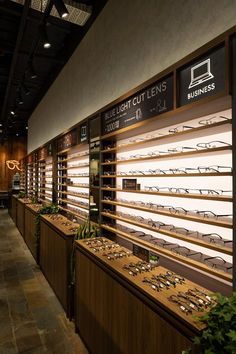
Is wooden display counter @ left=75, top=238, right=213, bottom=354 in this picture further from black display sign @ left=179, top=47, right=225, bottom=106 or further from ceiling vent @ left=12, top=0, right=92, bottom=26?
ceiling vent @ left=12, top=0, right=92, bottom=26

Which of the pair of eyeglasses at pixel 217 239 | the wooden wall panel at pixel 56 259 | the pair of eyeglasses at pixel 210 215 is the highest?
the pair of eyeglasses at pixel 210 215

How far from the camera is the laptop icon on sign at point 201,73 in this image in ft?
5.95

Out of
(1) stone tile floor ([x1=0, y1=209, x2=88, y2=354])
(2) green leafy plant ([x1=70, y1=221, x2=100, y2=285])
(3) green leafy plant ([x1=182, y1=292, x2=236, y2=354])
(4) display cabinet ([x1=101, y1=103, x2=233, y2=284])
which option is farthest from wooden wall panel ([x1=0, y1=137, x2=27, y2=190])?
(3) green leafy plant ([x1=182, y1=292, x2=236, y2=354])

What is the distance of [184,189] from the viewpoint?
228cm

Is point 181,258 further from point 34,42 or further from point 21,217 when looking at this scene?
point 21,217

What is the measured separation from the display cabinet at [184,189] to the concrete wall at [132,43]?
585mm

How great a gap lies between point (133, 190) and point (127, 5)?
2163 millimetres

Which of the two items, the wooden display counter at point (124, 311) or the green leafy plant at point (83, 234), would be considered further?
the green leafy plant at point (83, 234)

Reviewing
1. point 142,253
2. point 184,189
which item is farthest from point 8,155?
point 184,189

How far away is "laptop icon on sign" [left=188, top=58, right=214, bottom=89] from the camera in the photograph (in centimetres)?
181

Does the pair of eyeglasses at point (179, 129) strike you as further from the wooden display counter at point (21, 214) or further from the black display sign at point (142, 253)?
the wooden display counter at point (21, 214)

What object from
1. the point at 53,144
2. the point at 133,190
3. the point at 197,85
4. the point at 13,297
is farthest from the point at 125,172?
the point at 53,144

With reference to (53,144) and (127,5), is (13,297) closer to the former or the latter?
(53,144)

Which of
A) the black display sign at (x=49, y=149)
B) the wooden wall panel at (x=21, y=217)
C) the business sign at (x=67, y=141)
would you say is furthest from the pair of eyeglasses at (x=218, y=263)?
the wooden wall panel at (x=21, y=217)
